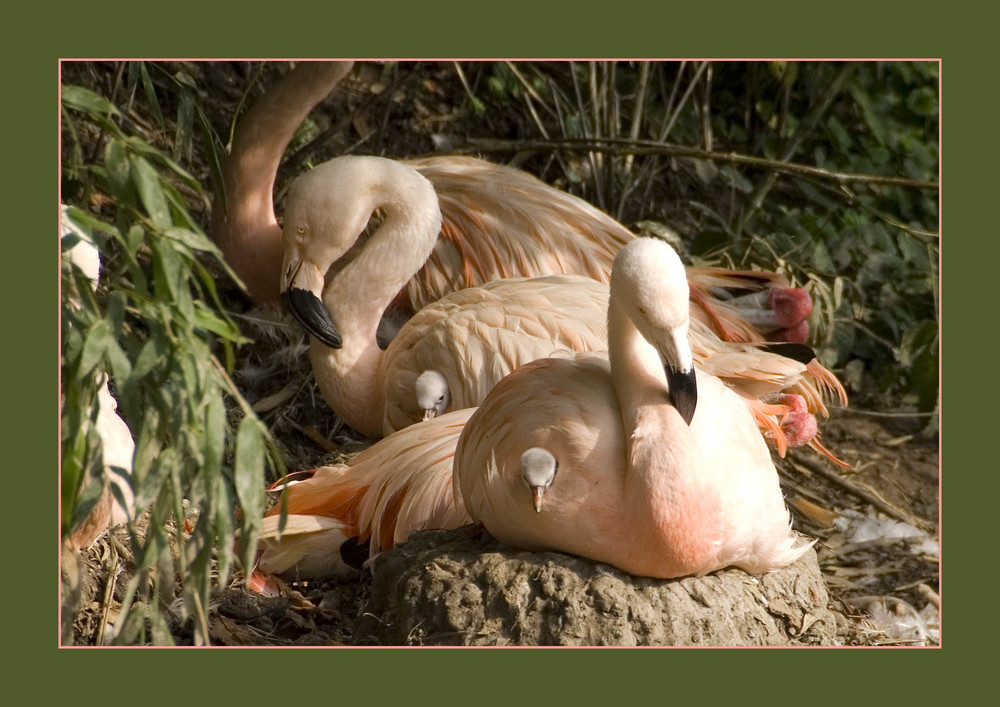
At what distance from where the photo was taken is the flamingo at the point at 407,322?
136 inches

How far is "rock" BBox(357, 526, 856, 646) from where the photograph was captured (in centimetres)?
278

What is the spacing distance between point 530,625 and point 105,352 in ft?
3.62

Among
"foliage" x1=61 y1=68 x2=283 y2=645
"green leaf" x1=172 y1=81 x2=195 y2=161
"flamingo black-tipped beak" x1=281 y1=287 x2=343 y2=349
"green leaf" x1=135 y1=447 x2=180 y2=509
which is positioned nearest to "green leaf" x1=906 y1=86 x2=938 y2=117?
"flamingo black-tipped beak" x1=281 y1=287 x2=343 y2=349

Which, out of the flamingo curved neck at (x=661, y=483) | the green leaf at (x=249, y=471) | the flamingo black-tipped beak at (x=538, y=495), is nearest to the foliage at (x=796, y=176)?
the flamingo curved neck at (x=661, y=483)

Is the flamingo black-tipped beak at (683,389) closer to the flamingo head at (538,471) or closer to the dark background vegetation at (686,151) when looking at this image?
the flamingo head at (538,471)

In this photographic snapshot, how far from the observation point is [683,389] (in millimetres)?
2660

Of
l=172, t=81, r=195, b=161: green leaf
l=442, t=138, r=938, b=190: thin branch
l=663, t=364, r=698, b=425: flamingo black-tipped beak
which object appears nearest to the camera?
l=663, t=364, r=698, b=425: flamingo black-tipped beak

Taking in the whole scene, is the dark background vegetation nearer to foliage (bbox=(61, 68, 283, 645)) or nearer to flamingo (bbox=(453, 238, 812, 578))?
foliage (bbox=(61, 68, 283, 645))

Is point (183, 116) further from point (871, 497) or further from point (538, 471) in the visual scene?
point (871, 497)

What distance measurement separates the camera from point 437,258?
3998mm

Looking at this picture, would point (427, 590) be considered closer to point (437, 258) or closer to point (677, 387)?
point (677, 387)

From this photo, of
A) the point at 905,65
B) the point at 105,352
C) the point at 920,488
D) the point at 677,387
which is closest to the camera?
the point at 105,352

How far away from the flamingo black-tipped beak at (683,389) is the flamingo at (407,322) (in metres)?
0.73

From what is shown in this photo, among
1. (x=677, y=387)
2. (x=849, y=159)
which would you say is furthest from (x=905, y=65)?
(x=677, y=387)
